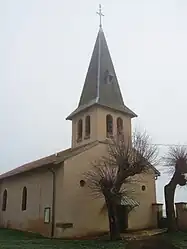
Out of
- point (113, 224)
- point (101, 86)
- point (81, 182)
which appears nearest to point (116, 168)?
point (81, 182)

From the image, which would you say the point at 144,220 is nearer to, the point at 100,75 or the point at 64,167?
the point at 64,167

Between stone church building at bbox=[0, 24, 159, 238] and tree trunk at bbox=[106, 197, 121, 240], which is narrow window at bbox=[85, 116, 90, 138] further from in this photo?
tree trunk at bbox=[106, 197, 121, 240]

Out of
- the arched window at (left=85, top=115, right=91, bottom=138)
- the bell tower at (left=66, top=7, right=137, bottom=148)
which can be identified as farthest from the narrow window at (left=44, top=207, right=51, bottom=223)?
the arched window at (left=85, top=115, right=91, bottom=138)

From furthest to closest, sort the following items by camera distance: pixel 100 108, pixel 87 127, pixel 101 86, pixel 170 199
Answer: pixel 101 86, pixel 87 127, pixel 100 108, pixel 170 199

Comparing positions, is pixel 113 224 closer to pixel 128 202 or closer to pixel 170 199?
pixel 128 202

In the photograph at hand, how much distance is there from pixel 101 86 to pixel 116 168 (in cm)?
879

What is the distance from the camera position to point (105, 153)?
25578 mm

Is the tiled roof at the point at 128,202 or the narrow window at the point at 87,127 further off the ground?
the narrow window at the point at 87,127

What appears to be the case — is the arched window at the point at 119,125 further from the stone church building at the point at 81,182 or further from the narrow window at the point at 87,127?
the narrow window at the point at 87,127

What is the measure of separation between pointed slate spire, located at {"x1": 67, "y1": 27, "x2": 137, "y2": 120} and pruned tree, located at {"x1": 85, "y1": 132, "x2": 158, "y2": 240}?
410 centimetres

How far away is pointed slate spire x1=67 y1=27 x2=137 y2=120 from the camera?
92.8 ft

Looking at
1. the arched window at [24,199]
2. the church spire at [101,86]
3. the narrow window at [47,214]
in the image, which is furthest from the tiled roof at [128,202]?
the arched window at [24,199]

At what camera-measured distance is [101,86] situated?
29.3 meters

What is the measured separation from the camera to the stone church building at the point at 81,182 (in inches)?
893
